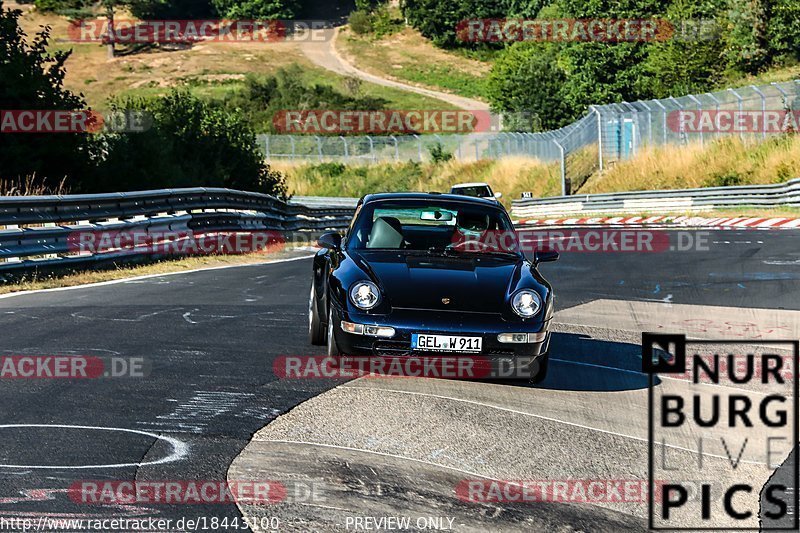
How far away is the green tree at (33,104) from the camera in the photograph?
20638mm

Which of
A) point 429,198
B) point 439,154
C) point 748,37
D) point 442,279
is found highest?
point 748,37

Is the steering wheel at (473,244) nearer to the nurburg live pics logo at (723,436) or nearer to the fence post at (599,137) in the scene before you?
the nurburg live pics logo at (723,436)

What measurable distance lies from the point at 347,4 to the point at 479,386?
127813 millimetres

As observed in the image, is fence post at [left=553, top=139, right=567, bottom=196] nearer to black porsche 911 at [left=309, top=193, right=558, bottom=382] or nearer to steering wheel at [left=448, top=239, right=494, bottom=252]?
black porsche 911 at [left=309, top=193, right=558, bottom=382]

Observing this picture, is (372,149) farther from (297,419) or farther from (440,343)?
(297,419)

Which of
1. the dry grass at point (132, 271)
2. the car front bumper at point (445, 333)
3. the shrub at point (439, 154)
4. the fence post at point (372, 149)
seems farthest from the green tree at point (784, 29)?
the car front bumper at point (445, 333)

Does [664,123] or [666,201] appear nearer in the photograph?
[666,201]

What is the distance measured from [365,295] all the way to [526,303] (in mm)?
1170

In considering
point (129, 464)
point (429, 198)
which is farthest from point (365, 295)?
point (129, 464)

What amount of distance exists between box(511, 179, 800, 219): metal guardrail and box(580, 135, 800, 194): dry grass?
10.0 feet

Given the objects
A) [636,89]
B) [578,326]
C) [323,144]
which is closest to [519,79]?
[636,89]

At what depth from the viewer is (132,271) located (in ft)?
57.2

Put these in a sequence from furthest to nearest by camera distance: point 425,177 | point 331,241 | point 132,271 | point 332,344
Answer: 1. point 425,177
2. point 132,271
3. point 331,241
4. point 332,344

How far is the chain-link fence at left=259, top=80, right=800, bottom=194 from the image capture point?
3934 cm
